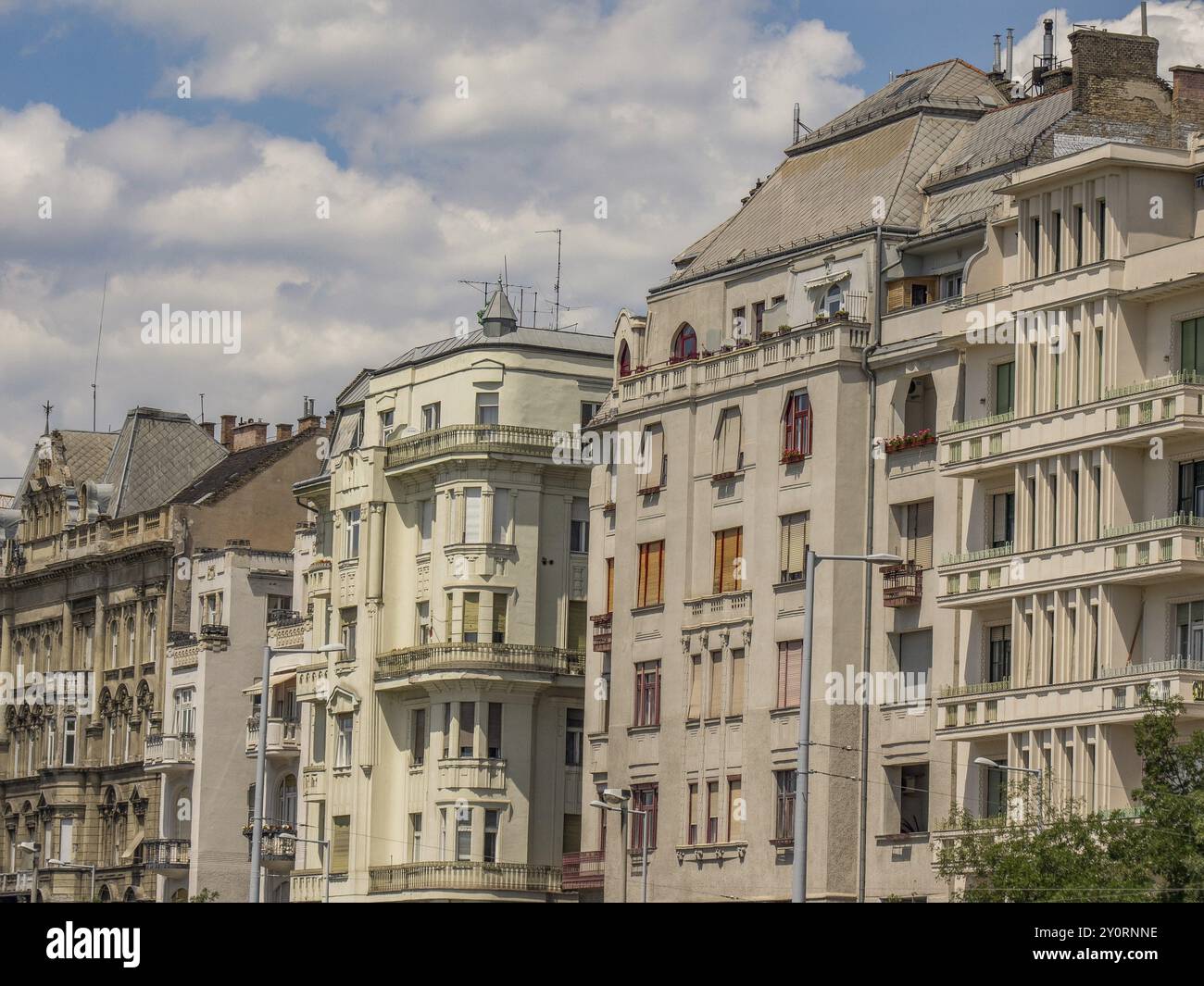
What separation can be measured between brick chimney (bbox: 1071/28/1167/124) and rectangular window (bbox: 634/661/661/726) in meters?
20.1

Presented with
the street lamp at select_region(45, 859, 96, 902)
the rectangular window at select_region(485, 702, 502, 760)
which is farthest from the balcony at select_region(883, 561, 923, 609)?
the street lamp at select_region(45, 859, 96, 902)

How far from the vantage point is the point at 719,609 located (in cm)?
7500

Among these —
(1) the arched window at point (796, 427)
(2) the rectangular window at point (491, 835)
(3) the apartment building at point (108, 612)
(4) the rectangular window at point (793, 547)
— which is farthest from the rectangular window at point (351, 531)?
(4) the rectangular window at point (793, 547)

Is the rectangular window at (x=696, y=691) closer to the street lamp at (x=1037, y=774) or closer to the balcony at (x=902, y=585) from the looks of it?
the balcony at (x=902, y=585)

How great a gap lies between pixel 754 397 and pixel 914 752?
1193 cm

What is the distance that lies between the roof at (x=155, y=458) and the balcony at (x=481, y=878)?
40989 millimetres

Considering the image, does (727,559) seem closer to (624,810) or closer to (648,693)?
(648,693)

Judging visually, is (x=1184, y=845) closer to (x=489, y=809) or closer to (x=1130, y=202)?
(x=1130, y=202)

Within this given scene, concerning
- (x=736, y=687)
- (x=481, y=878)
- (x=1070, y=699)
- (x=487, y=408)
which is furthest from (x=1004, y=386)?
(x=487, y=408)

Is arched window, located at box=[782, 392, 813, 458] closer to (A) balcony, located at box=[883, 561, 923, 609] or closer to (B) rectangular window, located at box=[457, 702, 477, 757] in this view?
(A) balcony, located at box=[883, 561, 923, 609]

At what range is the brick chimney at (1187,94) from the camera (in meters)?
70.4

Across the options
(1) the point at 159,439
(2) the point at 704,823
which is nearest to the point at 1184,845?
(2) the point at 704,823
